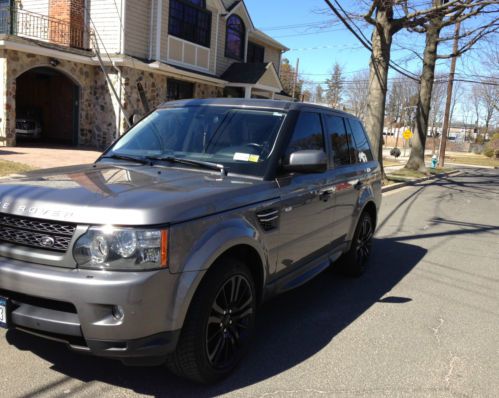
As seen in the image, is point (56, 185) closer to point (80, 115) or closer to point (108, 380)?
point (108, 380)

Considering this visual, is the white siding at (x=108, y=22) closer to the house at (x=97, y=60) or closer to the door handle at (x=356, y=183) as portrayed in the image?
the house at (x=97, y=60)

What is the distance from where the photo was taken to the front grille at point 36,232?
2.72 metres

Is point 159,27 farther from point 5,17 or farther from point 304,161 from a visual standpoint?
point 304,161

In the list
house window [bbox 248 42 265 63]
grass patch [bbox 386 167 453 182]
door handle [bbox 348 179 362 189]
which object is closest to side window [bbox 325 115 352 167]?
door handle [bbox 348 179 362 189]

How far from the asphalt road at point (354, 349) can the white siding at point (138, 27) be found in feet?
50.2

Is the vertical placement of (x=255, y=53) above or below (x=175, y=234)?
above

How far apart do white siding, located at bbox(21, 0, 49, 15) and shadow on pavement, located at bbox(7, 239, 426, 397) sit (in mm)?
18564

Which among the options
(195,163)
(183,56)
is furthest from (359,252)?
(183,56)

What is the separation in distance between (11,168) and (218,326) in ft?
30.7

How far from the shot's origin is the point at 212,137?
4.11m

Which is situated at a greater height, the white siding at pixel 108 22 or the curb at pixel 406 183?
the white siding at pixel 108 22

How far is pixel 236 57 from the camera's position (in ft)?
85.5

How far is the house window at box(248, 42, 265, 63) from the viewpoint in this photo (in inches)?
1136

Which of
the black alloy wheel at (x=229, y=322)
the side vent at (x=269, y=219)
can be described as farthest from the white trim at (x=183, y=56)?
the black alloy wheel at (x=229, y=322)
